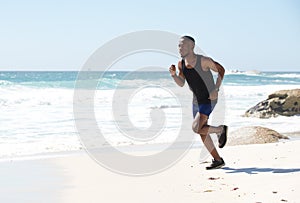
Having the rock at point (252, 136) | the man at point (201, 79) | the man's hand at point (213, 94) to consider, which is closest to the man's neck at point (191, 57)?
the man at point (201, 79)

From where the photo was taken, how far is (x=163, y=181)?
545cm

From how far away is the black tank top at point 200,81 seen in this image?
5.78 m

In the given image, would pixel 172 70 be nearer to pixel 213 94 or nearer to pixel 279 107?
pixel 213 94

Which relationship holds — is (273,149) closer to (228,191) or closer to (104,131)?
(228,191)

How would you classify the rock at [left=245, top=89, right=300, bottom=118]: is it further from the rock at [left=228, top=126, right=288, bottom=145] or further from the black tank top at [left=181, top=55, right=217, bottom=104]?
the black tank top at [left=181, top=55, right=217, bottom=104]

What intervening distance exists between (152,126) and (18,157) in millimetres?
5686

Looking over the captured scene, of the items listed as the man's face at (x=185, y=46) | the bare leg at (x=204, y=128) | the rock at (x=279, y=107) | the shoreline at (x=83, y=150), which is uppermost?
the man's face at (x=185, y=46)

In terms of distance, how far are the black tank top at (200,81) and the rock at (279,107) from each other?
10.5 m

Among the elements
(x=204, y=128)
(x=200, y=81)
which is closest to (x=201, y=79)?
(x=200, y=81)

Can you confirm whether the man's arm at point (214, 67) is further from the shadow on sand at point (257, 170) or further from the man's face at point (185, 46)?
the shadow on sand at point (257, 170)

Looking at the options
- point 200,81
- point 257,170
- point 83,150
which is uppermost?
point 200,81

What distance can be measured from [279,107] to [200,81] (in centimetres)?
1149

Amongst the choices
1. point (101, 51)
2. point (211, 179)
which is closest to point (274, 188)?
point (211, 179)

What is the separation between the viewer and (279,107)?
1647 centimetres
